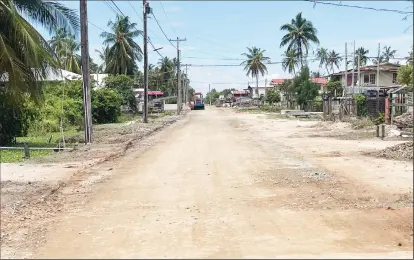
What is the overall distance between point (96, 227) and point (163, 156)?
850 centimetres

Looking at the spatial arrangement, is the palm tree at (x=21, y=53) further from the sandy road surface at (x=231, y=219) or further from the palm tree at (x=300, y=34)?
the palm tree at (x=300, y=34)

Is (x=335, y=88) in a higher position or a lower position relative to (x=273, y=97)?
higher

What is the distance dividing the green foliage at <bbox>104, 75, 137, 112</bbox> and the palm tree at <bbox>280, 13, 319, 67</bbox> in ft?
87.0

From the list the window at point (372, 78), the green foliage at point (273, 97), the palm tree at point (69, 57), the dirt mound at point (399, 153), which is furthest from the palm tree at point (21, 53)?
the green foliage at point (273, 97)

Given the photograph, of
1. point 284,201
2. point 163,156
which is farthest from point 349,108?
point 284,201

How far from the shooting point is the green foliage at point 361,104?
35.1 metres

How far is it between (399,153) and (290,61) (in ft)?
191

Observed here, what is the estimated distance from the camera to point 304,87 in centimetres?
5388

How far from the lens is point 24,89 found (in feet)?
52.1

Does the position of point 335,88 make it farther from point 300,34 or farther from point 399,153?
point 399,153

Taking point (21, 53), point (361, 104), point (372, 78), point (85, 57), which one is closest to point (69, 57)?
point (372, 78)

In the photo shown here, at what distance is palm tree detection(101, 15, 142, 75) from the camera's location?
59.3 metres

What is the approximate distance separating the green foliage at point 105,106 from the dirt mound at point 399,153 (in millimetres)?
23120

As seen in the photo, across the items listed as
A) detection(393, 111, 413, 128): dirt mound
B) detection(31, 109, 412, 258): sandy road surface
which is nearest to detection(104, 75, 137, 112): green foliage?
detection(393, 111, 413, 128): dirt mound
